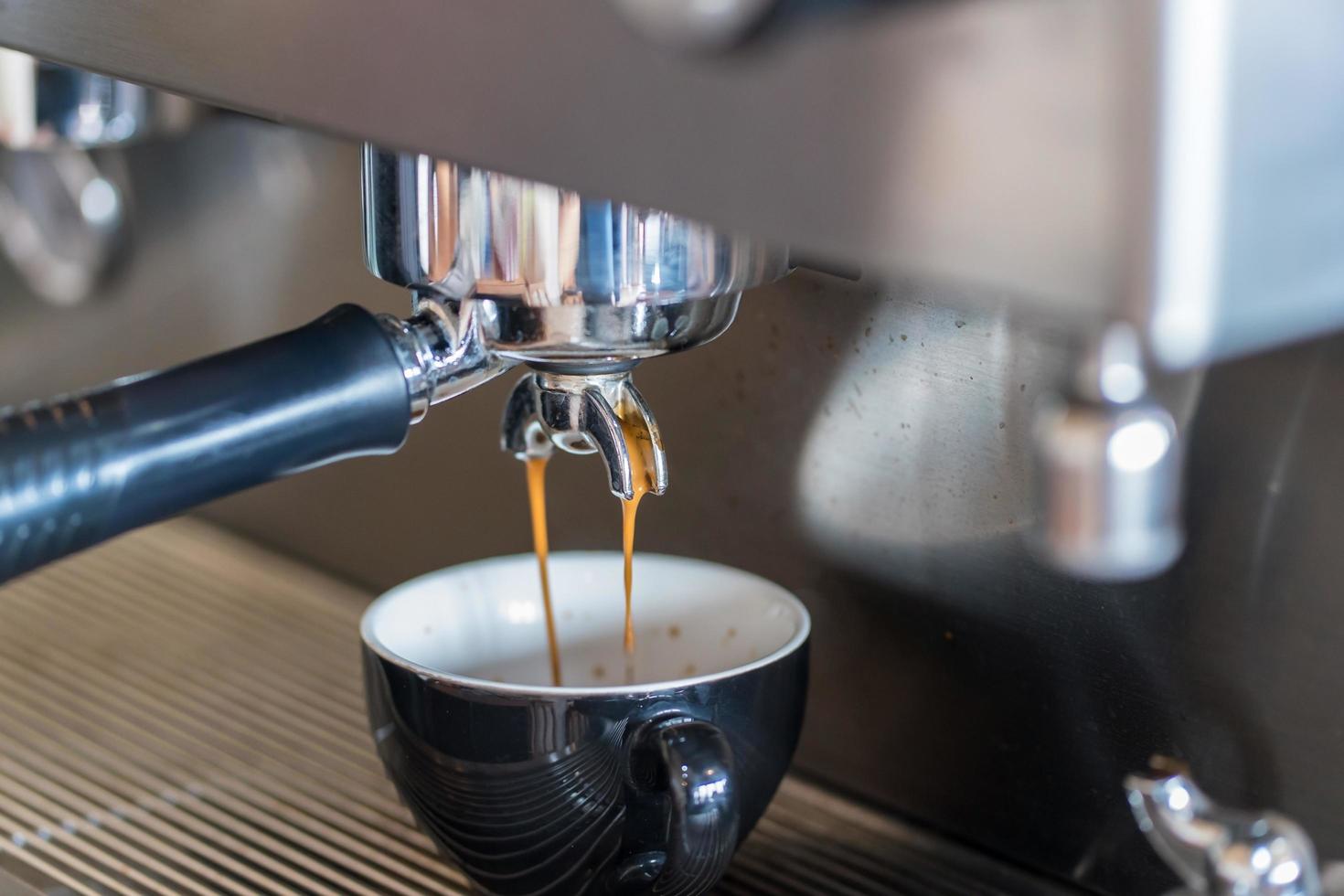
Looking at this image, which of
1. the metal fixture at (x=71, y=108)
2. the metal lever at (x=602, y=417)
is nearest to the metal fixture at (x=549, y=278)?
the metal lever at (x=602, y=417)

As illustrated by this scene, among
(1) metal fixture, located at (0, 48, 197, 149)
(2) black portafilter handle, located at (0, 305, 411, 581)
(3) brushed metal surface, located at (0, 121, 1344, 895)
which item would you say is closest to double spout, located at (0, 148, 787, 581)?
(2) black portafilter handle, located at (0, 305, 411, 581)

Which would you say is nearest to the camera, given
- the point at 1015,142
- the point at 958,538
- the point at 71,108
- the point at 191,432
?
the point at 1015,142

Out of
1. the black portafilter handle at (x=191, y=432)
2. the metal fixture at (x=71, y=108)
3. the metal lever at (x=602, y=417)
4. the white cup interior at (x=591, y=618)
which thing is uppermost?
the metal fixture at (x=71, y=108)

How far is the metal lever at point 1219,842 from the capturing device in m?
0.31

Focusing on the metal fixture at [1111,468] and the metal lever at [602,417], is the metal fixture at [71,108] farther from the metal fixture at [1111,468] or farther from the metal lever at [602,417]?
the metal fixture at [1111,468]

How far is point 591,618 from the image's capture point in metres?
0.48

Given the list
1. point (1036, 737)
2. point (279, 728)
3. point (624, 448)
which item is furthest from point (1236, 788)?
point (279, 728)

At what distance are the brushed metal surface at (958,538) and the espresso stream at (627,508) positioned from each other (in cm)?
6

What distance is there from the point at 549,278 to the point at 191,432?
8 centimetres

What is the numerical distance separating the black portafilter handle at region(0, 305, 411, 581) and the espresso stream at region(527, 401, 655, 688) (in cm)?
6

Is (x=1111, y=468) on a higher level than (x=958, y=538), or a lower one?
higher

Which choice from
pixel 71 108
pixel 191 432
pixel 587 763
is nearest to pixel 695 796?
pixel 587 763

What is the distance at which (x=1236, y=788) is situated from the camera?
39 cm

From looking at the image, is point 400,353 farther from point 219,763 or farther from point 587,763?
point 219,763
